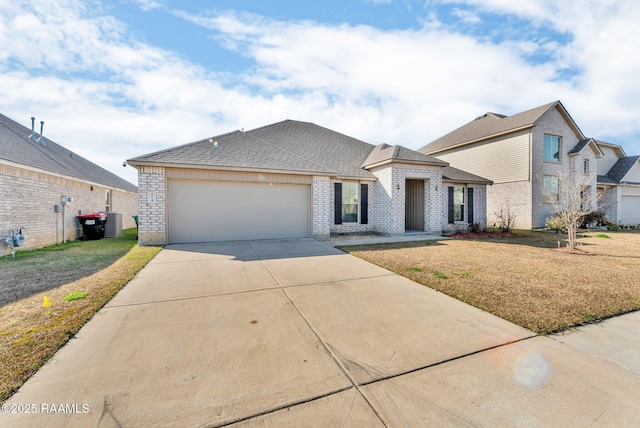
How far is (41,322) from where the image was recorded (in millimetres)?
3170

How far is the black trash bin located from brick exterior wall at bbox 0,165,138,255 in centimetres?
39

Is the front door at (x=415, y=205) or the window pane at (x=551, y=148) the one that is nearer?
the front door at (x=415, y=205)

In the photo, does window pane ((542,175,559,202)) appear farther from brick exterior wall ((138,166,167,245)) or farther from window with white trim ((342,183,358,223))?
brick exterior wall ((138,166,167,245))

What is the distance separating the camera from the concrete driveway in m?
1.85

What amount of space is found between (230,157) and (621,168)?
3090 cm

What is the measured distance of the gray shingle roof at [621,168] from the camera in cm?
2066

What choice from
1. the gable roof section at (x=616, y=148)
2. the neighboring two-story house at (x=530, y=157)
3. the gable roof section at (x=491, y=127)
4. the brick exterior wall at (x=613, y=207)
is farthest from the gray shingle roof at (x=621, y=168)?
the gable roof section at (x=491, y=127)

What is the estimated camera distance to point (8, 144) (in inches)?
336

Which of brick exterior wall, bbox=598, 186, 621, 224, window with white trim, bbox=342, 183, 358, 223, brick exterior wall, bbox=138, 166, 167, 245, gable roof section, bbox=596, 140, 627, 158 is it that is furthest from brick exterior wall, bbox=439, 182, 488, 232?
gable roof section, bbox=596, 140, 627, 158

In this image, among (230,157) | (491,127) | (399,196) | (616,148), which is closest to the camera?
(230,157)

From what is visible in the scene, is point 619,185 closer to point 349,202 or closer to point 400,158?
point 400,158

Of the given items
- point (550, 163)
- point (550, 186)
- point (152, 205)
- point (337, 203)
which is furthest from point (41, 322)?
point (550, 163)

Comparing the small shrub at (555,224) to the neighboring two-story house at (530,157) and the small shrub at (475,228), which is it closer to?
the neighboring two-story house at (530,157)

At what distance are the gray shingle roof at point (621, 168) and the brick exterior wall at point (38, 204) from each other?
35033 millimetres
